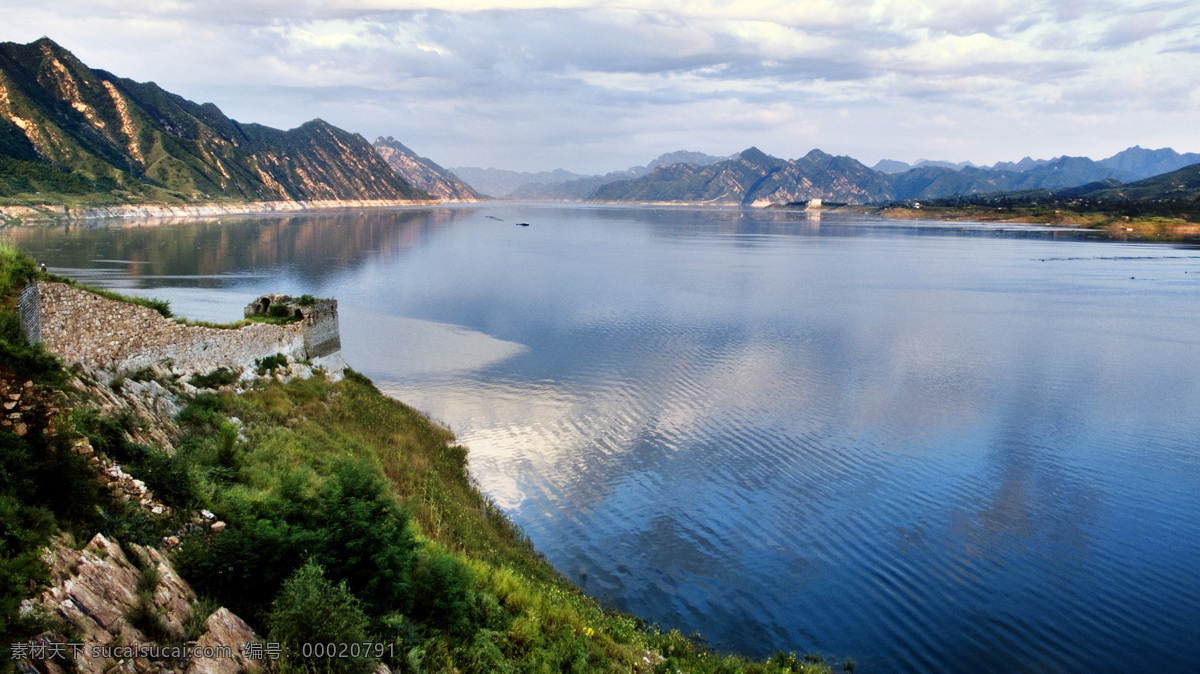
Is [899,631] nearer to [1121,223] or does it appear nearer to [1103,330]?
[1103,330]

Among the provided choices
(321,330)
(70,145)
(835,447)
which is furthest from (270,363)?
(70,145)

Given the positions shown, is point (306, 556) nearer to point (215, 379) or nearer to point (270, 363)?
point (215, 379)

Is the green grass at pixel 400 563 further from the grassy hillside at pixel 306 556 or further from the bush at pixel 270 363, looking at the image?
the bush at pixel 270 363

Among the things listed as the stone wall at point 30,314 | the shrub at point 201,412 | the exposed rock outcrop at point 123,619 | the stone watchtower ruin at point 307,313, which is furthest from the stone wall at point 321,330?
the exposed rock outcrop at point 123,619

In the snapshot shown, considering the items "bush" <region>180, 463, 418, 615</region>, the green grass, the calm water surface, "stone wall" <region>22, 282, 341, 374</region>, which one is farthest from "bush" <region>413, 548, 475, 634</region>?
"stone wall" <region>22, 282, 341, 374</region>

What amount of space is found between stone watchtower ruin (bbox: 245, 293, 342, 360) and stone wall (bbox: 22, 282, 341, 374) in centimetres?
268

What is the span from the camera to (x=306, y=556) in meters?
8.17

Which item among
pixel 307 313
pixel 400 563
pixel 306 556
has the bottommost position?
pixel 400 563

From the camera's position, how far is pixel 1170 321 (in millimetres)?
47844

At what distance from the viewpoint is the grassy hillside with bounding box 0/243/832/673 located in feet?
23.2

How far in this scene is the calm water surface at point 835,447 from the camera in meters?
14.3

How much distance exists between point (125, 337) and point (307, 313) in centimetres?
802

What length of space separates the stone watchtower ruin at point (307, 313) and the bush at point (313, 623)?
623 inches

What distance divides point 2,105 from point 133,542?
20451 cm
